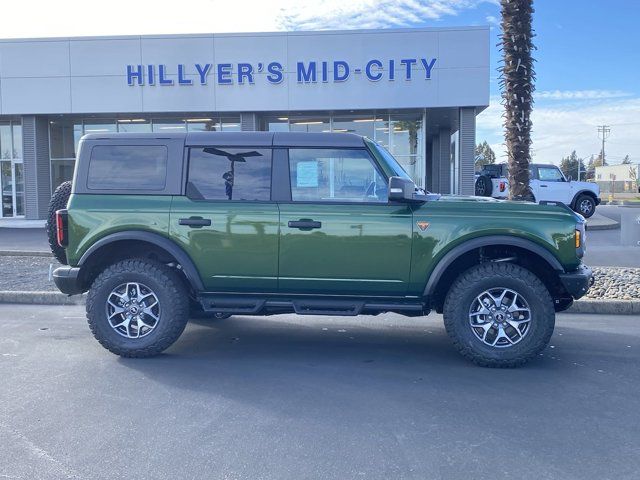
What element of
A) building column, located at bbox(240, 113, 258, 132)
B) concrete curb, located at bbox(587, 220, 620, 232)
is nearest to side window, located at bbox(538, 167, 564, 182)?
concrete curb, located at bbox(587, 220, 620, 232)

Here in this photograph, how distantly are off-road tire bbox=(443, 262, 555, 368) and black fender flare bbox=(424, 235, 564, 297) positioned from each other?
0.21 m

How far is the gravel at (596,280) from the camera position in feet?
26.9

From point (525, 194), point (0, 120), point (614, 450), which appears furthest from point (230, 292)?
point (0, 120)

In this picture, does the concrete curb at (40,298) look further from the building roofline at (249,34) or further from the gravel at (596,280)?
the building roofline at (249,34)

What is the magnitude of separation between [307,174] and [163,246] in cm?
150

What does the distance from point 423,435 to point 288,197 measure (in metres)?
2.56

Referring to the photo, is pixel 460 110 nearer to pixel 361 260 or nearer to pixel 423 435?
pixel 361 260

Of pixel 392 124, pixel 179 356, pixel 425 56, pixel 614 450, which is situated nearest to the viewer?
pixel 614 450

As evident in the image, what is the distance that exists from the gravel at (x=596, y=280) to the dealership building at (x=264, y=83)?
10.7 m

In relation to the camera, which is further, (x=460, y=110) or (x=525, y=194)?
(x=460, y=110)

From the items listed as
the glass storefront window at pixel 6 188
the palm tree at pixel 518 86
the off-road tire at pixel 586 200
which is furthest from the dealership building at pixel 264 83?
the palm tree at pixel 518 86

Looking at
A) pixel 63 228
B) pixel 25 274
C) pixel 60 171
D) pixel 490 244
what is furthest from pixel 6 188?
pixel 490 244

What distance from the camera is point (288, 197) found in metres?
5.63

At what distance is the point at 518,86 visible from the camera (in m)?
9.31
